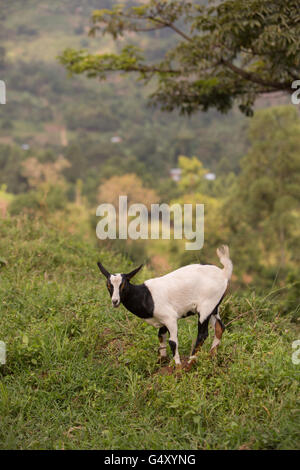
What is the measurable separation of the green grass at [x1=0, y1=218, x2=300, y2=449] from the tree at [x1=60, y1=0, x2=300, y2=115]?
4.29m

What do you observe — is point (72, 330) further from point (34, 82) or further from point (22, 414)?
point (34, 82)

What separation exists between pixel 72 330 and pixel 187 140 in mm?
54471

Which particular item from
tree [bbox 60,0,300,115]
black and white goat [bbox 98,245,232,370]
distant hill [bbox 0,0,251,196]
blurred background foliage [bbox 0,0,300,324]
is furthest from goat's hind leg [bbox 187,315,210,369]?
distant hill [bbox 0,0,251,196]

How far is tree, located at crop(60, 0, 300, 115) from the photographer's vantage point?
25.7 ft

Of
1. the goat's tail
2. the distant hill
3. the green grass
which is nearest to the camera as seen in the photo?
the green grass

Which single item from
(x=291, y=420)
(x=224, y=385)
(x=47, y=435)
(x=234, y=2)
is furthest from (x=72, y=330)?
(x=234, y=2)

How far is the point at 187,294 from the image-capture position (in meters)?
4.24

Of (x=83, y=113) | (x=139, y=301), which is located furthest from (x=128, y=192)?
(x=83, y=113)

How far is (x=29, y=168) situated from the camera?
143ft

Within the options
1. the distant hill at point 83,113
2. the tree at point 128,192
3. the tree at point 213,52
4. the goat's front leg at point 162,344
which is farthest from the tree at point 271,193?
the distant hill at point 83,113

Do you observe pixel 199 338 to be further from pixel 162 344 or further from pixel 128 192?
pixel 128 192

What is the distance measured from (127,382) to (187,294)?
0.96 meters

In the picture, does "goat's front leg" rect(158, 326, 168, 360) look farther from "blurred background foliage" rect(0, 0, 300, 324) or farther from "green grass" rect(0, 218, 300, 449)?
"blurred background foliage" rect(0, 0, 300, 324)

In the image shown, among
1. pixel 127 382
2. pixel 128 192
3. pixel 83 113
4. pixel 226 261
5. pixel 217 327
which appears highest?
pixel 226 261
